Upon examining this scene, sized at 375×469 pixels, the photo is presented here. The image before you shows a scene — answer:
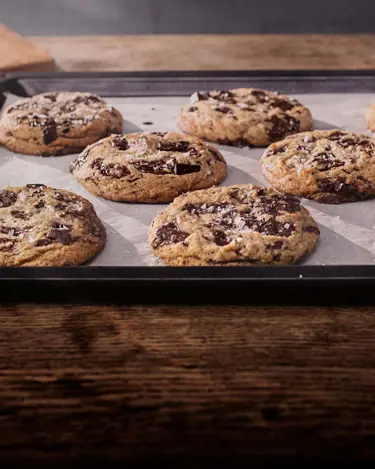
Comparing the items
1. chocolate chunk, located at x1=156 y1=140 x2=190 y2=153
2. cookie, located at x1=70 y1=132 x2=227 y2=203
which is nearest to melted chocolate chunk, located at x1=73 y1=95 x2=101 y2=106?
cookie, located at x1=70 y1=132 x2=227 y2=203

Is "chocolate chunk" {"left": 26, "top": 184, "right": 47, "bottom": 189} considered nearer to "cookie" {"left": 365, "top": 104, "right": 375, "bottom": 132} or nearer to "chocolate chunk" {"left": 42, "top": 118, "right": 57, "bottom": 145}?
"chocolate chunk" {"left": 42, "top": 118, "right": 57, "bottom": 145}

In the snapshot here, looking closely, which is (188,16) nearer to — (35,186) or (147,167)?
(147,167)

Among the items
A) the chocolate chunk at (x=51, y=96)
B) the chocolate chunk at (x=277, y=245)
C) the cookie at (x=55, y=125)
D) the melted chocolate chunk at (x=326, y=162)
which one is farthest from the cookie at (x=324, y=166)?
the chocolate chunk at (x=51, y=96)

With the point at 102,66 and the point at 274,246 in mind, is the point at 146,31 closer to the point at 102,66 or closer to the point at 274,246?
the point at 102,66

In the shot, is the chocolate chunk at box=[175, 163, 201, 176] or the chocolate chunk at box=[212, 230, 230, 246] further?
the chocolate chunk at box=[175, 163, 201, 176]

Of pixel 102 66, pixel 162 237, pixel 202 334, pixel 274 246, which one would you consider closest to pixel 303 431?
pixel 202 334
